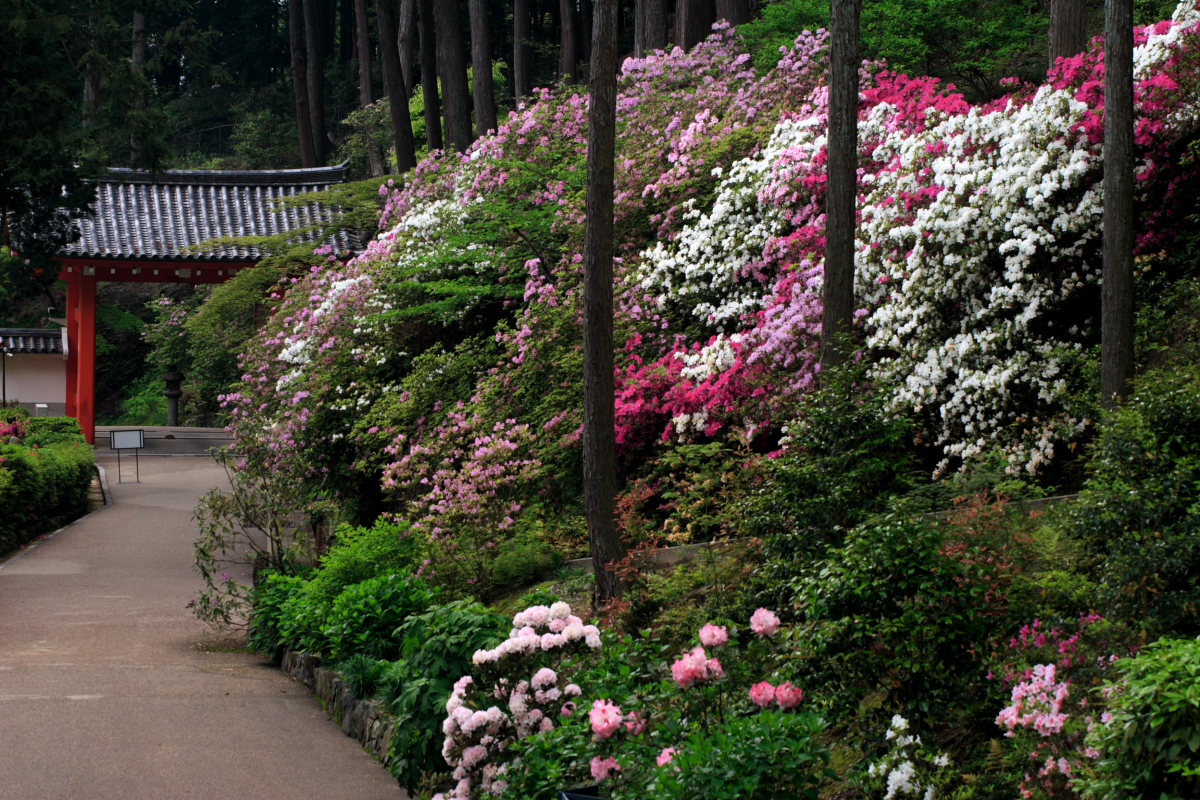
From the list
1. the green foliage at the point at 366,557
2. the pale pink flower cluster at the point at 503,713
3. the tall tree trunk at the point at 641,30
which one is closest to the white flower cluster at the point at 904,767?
the pale pink flower cluster at the point at 503,713

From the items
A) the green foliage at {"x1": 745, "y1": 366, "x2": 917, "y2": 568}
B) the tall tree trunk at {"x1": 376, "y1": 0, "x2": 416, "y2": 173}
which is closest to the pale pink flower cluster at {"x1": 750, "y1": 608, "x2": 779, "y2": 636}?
the green foliage at {"x1": 745, "y1": 366, "x2": 917, "y2": 568}

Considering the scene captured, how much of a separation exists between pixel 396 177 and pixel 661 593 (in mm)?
14650

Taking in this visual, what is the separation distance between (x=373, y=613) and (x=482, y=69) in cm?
1603

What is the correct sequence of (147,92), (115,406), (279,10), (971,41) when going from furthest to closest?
(279,10)
(115,406)
(971,41)
(147,92)

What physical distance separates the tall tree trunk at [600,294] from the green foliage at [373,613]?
1.58 metres

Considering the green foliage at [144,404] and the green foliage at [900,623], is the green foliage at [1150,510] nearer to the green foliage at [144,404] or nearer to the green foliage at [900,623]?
the green foliage at [900,623]

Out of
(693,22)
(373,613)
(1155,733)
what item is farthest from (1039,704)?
(693,22)

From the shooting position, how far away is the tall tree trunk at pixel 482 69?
73.3 feet

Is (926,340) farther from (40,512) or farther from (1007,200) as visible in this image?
(40,512)

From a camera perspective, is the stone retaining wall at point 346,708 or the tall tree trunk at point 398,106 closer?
the stone retaining wall at point 346,708

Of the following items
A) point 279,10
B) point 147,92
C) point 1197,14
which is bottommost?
point 1197,14

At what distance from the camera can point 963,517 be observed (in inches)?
A: 204

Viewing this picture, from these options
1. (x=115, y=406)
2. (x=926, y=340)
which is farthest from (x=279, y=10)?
(x=926, y=340)

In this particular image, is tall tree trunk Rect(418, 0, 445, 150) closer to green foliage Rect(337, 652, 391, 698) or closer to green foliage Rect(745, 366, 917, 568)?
green foliage Rect(337, 652, 391, 698)
